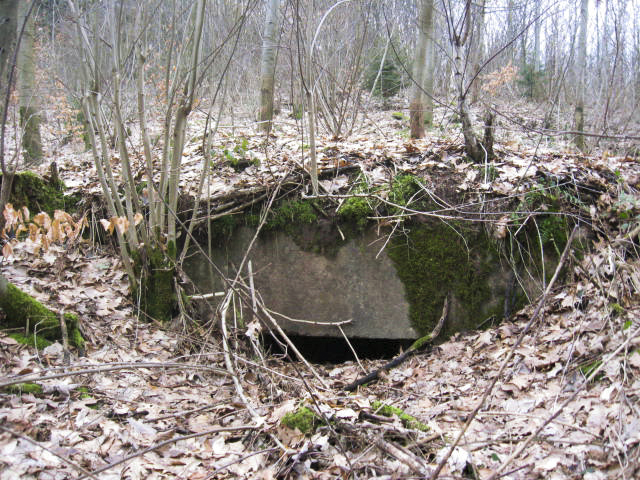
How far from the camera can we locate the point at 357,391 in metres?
3.35

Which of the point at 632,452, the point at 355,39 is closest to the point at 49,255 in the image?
the point at 632,452

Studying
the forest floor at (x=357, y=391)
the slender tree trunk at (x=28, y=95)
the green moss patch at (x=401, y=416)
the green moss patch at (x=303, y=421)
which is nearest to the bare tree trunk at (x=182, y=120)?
the forest floor at (x=357, y=391)

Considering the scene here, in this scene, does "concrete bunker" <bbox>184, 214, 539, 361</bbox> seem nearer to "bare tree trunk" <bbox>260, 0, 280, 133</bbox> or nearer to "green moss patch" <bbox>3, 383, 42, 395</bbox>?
"green moss patch" <bbox>3, 383, 42, 395</bbox>

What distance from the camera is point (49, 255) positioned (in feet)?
13.5

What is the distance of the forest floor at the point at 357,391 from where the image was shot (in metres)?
2.04

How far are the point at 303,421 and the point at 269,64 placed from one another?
18.9 feet

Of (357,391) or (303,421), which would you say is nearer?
(303,421)

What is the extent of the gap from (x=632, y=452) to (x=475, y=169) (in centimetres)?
291

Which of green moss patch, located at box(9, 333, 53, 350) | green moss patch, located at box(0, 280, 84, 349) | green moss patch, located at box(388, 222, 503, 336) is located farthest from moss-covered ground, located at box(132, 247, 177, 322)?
green moss patch, located at box(388, 222, 503, 336)

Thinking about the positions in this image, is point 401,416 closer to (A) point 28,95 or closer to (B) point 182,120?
(B) point 182,120

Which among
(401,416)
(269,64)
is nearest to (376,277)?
(401,416)

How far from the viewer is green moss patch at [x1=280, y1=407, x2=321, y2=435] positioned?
228 centimetres

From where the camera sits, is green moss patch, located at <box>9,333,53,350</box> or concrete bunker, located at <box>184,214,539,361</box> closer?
green moss patch, located at <box>9,333,53,350</box>

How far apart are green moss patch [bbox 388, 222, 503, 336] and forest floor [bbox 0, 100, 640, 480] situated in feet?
0.83
